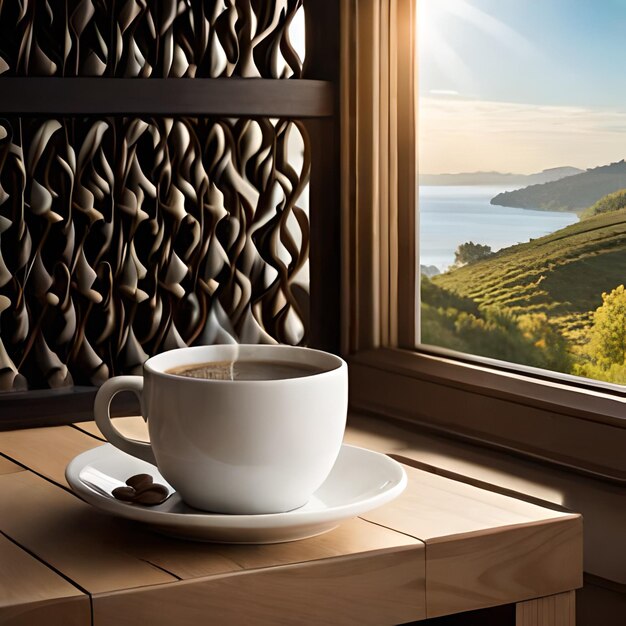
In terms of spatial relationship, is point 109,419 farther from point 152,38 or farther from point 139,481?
point 152,38

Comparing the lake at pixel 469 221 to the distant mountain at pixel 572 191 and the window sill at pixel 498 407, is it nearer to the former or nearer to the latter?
the distant mountain at pixel 572 191

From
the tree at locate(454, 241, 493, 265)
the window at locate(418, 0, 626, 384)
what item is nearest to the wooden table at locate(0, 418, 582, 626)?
the window at locate(418, 0, 626, 384)

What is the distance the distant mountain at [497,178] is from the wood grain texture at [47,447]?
0.49m

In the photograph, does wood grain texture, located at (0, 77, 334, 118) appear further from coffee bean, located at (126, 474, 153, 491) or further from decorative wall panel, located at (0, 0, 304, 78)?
coffee bean, located at (126, 474, 153, 491)

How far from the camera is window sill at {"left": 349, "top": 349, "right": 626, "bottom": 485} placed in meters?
0.92

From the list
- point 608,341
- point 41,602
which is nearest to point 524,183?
point 608,341

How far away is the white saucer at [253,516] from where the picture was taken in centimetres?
66

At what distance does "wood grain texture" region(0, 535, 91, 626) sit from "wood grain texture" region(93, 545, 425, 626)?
0.01 m

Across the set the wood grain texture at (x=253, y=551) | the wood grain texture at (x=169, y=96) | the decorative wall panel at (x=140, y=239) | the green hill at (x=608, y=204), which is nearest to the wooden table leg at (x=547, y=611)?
the wood grain texture at (x=253, y=551)

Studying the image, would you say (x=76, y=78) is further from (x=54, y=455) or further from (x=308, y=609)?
(x=308, y=609)

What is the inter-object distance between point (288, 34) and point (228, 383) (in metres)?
0.65

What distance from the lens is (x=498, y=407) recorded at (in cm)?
105

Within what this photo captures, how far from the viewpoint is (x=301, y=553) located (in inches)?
26.8

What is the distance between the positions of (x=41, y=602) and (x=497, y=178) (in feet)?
2.30
